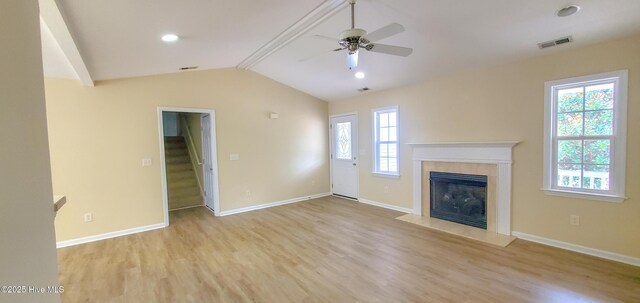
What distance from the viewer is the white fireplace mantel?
3.87m

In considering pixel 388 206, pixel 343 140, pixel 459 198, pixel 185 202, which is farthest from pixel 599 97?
pixel 185 202

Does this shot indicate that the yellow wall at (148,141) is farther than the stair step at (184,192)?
No

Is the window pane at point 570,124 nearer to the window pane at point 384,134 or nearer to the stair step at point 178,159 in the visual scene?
the window pane at point 384,134

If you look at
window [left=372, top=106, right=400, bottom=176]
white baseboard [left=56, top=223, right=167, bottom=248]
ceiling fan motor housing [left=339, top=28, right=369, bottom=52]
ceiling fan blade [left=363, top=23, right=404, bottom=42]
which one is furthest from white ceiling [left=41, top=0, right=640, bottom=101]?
white baseboard [left=56, top=223, right=167, bottom=248]

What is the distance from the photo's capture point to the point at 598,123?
3203 millimetres

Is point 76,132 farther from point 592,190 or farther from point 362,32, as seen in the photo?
point 592,190

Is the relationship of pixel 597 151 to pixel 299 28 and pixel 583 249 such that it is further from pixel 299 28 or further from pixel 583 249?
pixel 299 28

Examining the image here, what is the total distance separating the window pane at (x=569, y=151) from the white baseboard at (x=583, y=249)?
104cm

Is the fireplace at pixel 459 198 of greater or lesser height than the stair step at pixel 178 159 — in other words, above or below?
below

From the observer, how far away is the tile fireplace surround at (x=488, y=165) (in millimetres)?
3887

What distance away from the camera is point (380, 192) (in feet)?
18.9

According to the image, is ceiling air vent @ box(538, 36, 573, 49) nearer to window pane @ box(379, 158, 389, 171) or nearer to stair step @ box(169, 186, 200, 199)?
window pane @ box(379, 158, 389, 171)

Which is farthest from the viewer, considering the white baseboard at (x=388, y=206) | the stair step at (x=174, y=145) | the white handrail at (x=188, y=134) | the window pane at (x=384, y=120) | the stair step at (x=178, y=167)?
the stair step at (x=174, y=145)

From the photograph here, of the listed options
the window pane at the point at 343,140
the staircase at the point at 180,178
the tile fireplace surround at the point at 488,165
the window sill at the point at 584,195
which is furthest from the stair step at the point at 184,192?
the window sill at the point at 584,195
